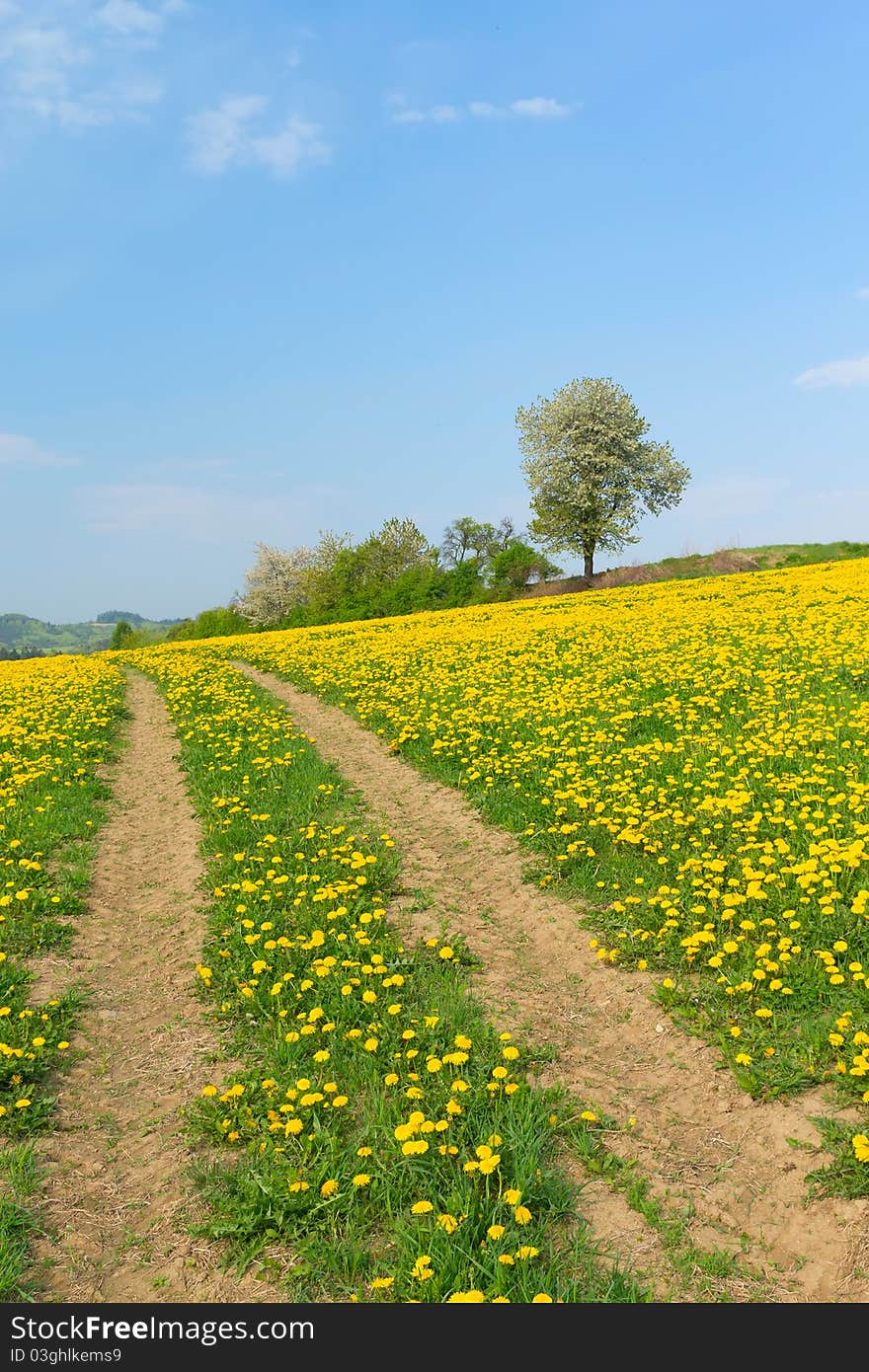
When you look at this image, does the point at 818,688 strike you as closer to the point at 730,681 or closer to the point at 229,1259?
the point at 730,681

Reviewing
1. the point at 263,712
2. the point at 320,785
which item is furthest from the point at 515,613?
the point at 320,785

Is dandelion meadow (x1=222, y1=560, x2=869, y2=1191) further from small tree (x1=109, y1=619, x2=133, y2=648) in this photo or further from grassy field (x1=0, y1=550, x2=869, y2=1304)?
small tree (x1=109, y1=619, x2=133, y2=648)

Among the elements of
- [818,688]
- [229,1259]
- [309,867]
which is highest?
[818,688]

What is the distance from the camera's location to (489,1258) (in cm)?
374

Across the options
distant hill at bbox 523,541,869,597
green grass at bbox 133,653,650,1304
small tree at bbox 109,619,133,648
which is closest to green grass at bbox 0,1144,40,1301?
green grass at bbox 133,653,650,1304

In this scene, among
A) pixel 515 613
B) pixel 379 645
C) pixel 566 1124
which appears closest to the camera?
pixel 566 1124

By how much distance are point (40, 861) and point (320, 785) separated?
145 inches

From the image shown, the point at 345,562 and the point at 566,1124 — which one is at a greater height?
the point at 345,562

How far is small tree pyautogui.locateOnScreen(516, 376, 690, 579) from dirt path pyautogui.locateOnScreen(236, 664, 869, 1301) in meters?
48.7

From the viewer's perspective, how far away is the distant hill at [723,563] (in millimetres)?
46844

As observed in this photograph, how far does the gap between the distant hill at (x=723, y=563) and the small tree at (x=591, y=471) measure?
271cm

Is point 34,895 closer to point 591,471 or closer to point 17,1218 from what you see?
point 17,1218

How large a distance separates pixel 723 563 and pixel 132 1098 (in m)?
49.3
